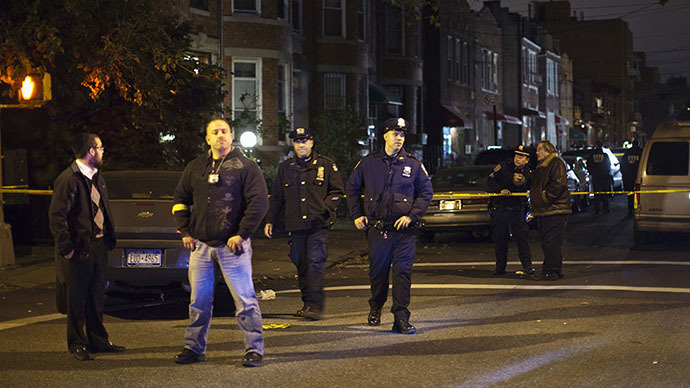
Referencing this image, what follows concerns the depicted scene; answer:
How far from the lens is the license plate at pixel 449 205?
18.5 meters

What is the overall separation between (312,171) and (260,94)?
740 inches

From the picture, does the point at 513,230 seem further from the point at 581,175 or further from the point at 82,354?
the point at 581,175

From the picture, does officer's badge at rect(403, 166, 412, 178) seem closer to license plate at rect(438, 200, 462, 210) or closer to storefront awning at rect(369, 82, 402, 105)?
license plate at rect(438, 200, 462, 210)

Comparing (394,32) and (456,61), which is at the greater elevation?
(394,32)

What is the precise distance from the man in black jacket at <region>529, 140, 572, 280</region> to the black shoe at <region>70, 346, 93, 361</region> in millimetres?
6950

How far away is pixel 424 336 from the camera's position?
359 inches

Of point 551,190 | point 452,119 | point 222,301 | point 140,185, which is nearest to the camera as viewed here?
point 222,301

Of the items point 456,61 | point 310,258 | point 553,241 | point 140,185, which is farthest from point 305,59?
point 310,258

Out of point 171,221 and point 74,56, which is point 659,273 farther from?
point 74,56

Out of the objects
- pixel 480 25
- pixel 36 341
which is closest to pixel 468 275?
pixel 36 341

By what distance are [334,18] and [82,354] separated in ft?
85.2

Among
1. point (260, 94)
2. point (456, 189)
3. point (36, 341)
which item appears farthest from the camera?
point (260, 94)

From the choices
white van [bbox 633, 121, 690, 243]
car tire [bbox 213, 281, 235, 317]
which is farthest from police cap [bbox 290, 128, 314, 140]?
white van [bbox 633, 121, 690, 243]

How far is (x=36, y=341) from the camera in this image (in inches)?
361
